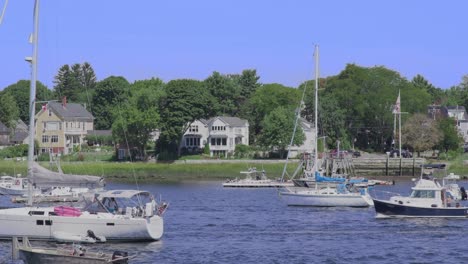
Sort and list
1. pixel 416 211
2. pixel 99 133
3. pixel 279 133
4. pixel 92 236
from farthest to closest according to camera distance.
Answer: pixel 99 133 → pixel 279 133 → pixel 416 211 → pixel 92 236

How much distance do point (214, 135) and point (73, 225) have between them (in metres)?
106

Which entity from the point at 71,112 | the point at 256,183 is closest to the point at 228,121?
the point at 71,112

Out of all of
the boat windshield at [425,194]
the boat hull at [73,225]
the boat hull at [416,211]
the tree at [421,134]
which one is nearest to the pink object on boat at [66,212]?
the boat hull at [73,225]

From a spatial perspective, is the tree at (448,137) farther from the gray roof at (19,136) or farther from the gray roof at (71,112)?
the gray roof at (19,136)

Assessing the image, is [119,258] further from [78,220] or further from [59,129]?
[59,129]

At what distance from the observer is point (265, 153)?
148m

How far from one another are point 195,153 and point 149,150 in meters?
7.41

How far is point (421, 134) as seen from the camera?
5773 inches

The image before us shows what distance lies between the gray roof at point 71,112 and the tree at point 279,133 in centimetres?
3852

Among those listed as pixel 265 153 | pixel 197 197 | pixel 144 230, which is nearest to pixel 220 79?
Answer: pixel 265 153

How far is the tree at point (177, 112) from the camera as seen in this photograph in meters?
149

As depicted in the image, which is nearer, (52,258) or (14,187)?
(52,258)

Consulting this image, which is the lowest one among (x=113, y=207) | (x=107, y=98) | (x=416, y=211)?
(x=416, y=211)

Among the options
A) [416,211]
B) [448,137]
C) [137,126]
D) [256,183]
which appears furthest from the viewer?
[448,137]
